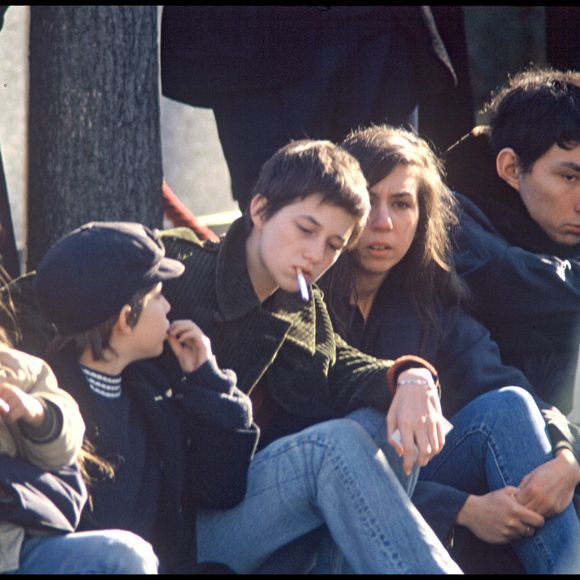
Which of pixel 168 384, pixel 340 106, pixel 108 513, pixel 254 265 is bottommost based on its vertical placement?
pixel 108 513

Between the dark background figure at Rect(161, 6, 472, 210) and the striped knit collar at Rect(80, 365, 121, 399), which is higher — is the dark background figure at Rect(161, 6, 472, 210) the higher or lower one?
the higher one

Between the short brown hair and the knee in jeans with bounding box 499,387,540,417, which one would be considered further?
the knee in jeans with bounding box 499,387,540,417

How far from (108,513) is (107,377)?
10.6 inches

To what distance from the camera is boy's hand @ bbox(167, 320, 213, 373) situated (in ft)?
9.41

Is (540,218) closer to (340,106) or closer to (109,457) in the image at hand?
(340,106)

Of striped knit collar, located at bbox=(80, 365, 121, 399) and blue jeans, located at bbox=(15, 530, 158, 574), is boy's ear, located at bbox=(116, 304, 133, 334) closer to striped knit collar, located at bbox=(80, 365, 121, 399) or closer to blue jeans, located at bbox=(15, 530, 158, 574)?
striped knit collar, located at bbox=(80, 365, 121, 399)

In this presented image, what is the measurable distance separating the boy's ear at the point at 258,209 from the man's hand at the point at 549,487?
2.77 ft

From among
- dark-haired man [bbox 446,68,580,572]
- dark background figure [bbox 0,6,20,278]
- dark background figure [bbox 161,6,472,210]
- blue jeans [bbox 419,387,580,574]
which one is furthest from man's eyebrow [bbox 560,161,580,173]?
dark background figure [bbox 0,6,20,278]

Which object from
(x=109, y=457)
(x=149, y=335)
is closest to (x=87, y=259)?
(x=149, y=335)

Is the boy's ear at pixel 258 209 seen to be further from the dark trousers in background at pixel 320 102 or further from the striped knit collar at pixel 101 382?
the dark trousers in background at pixel 320 102

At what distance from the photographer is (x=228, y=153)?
4.07 metres

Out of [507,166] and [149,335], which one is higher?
[507,166]

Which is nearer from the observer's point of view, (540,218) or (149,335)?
(149,335)

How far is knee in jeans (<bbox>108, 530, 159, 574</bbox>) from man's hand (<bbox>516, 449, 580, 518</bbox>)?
98 cm
